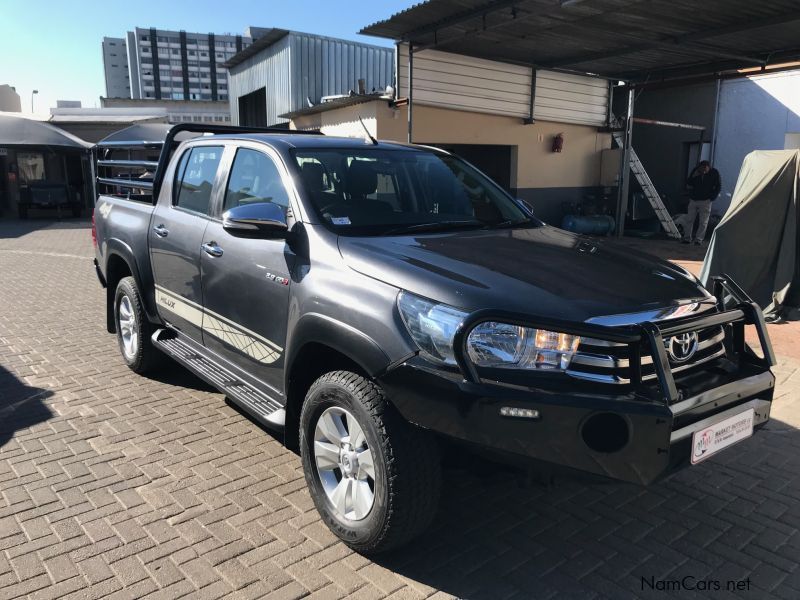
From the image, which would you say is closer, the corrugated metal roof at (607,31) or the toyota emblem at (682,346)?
the toyota emblem at (682,346)

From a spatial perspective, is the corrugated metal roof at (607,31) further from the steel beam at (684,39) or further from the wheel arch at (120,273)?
the wheel arch at (120,273)

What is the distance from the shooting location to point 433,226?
11.3 feet

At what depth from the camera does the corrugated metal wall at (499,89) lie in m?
12.3

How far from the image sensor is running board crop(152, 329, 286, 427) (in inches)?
129

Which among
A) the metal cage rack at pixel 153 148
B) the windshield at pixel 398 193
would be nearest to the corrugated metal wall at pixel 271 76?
the metal cage rack at pixel 153 148

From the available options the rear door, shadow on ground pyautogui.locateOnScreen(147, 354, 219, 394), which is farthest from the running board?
shadow on ground pyautogui.locateOnScreen(147, 354, 219, 394)

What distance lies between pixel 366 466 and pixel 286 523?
674 millimetres

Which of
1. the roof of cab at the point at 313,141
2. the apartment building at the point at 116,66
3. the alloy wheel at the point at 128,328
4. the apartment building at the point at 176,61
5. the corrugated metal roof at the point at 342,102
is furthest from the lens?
the apartment building at the point at 116,66

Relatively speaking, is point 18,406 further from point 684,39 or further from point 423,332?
point 684,39

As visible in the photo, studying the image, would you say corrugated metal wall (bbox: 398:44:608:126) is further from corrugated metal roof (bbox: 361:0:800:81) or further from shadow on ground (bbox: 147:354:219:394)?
shadow on ground (bbox: 147:354:219:394)

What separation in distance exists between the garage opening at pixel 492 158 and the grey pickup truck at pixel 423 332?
36.0ft

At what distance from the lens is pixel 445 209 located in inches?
149

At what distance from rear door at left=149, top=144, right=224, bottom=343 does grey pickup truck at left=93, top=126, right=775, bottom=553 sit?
2cm

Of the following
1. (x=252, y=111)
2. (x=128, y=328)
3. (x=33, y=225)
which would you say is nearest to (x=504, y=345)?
(x=128, y=328)
